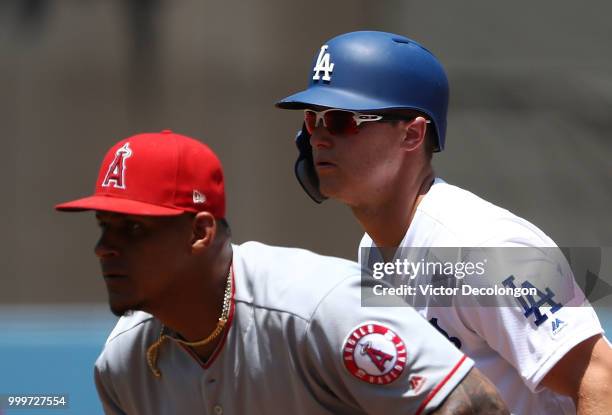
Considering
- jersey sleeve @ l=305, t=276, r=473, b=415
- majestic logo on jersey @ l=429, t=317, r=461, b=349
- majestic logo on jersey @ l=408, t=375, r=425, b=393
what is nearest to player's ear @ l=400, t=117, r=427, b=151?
majestic logo on jersey @ l=429, t=317, r=461, b=349

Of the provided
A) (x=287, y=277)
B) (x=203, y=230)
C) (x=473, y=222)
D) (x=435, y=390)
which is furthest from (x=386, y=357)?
(x=473, y=222)

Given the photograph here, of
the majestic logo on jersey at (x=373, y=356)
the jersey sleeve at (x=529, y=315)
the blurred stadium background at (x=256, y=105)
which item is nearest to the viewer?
the majestic logo on jersey at (x=373, y=356)

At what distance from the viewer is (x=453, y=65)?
9148 mm

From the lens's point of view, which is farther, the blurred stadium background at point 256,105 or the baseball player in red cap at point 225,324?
the blurred stadium background at point 256,105

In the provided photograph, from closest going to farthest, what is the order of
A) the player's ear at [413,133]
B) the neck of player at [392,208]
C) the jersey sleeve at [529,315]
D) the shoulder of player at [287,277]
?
the shoulder of player at [287,277], the jersey sleeve at [529,315], the neck of player at [392,208], the player's ear at [413,133]

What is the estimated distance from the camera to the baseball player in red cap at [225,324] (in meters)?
2.68

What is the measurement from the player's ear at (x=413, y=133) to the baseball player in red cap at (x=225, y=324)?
2.91 feet

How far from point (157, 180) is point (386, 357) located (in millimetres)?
779

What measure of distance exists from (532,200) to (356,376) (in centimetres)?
663

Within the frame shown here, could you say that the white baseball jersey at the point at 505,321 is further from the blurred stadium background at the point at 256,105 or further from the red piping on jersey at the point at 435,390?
the blurred stadium background at the point at 256,105

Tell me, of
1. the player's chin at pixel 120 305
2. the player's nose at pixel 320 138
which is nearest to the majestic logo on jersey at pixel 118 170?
the player's chin at pixel 120 305

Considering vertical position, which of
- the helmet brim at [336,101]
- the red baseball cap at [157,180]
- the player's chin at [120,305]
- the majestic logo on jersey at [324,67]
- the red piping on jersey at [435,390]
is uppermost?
the majestic logo on jersey at [324,67]

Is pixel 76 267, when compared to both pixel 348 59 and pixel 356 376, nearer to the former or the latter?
pixel 348 59

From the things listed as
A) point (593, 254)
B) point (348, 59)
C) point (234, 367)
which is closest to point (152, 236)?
point (234, 367)
